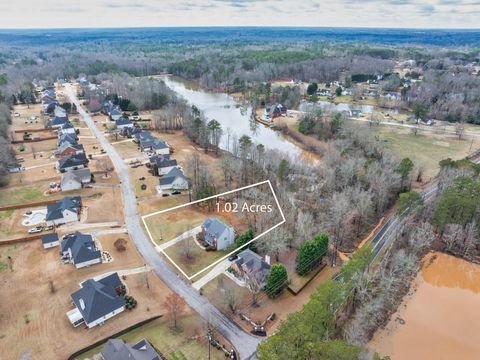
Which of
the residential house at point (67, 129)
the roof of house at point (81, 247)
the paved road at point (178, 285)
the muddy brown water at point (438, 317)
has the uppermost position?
the residential house at point (67, 129)

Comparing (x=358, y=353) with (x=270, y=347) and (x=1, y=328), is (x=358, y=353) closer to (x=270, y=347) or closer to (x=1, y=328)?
(x=270, y=347)

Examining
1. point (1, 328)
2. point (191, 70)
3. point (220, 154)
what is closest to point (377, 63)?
point (191, 70)

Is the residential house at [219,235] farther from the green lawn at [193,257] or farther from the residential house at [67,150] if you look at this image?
the residential house at [67,150]

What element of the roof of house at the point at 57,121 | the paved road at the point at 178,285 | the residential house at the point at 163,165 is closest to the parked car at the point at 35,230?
the paved road at the point at 178,285

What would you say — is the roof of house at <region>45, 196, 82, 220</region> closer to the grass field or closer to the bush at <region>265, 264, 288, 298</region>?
the bush at <region>265, 264, 288, 298</region>

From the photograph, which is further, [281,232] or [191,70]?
[191,70]

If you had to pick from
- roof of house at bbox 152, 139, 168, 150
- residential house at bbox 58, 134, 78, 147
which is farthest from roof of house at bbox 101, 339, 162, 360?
residential house at bbox 58, 134, 78, 147
